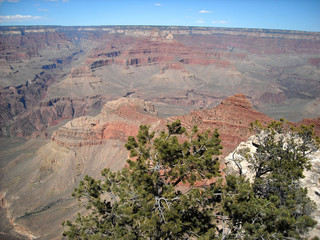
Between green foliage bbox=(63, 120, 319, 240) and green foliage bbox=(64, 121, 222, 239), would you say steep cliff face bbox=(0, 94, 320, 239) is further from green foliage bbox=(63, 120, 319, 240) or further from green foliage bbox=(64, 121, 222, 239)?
green foliage bbox=(64, 121, 222, 239)

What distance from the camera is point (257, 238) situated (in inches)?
478

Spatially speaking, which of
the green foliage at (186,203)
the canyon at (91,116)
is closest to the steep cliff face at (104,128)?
the canyon at (91,116)

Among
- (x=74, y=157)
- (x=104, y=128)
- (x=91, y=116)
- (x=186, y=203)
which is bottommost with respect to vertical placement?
(x=74, y=157)

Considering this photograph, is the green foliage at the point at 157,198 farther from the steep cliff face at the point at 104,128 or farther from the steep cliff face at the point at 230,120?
the steep cliff face at the point at 104,128

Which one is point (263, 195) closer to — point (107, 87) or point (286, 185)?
point (286, 185)

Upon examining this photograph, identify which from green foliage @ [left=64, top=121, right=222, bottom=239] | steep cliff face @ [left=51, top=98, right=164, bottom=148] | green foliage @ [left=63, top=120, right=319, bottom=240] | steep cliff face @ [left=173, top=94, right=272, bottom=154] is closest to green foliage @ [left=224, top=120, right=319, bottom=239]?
green foliage @ [left=63, top=120, right=319, bottom=240]

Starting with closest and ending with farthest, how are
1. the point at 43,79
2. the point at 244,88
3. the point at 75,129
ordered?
the point at 75,129 → the point at 244,88 → the point at 43,79

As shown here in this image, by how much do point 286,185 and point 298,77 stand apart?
208668 mm

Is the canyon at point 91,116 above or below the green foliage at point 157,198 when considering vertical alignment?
below

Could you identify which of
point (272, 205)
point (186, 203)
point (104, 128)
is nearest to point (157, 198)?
point (186, 203)

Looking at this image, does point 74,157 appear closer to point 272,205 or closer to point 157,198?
point 157,198

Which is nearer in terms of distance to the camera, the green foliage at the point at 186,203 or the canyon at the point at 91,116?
the green foliage at the point at 186,203

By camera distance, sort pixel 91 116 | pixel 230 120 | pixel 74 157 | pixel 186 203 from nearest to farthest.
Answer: pixel 186 203 → pixel 230 120 → pixel 74 157 → pixel 91 116

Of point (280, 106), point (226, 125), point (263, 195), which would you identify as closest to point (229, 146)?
point (226, 125)
